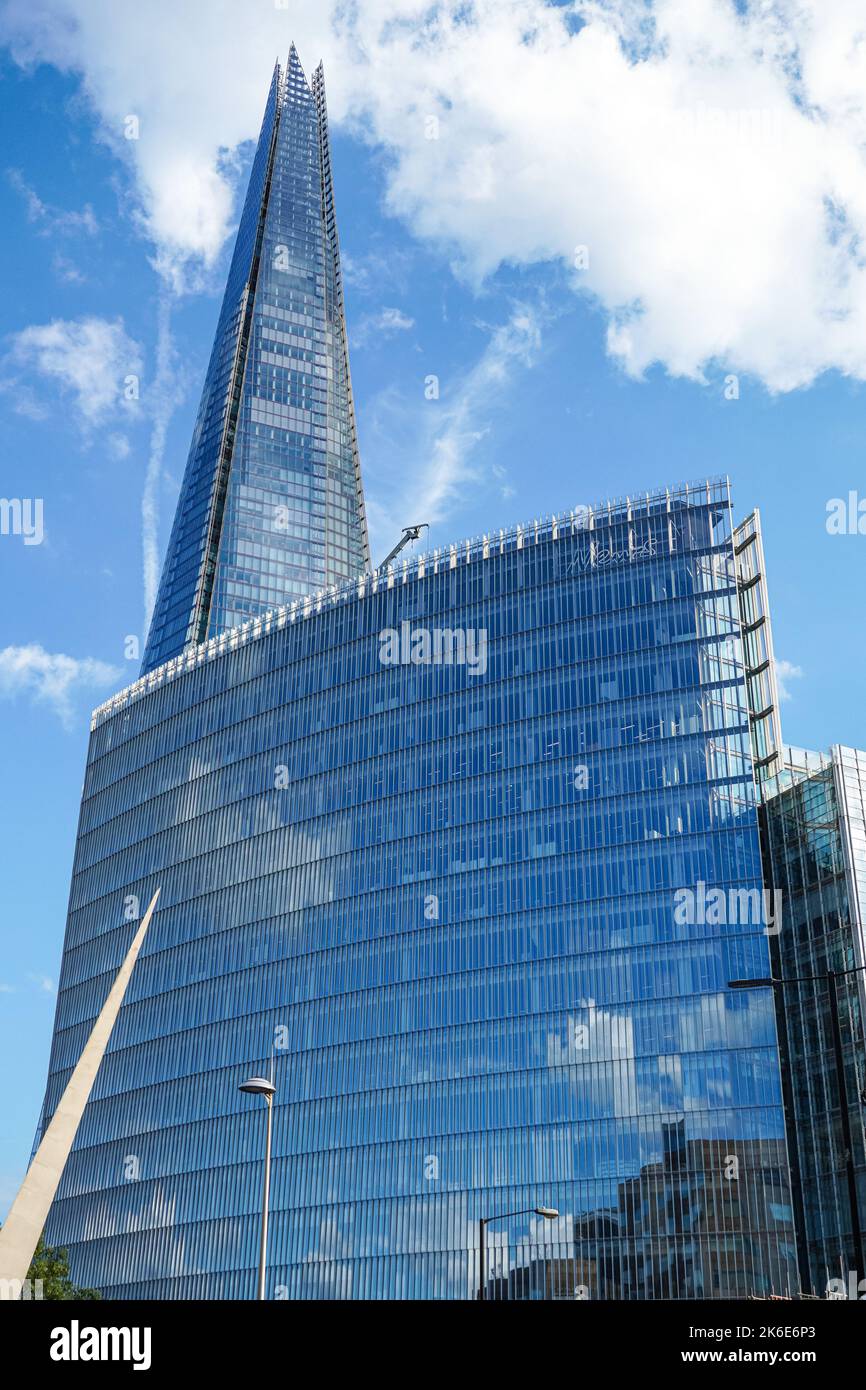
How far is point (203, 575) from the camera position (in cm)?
18762

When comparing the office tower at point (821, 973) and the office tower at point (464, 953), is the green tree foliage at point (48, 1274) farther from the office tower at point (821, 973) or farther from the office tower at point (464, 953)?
the office tower at point (821, 973)

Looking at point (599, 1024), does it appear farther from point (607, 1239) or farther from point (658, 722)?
point (658, 722)

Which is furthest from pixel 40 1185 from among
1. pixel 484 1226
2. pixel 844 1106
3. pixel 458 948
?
pixel 458 948

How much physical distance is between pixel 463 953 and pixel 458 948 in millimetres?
641

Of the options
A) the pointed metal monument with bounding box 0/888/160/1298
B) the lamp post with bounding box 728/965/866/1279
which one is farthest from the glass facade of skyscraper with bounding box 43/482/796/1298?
the pointed metal monument with bounding box 0/888/160/1298

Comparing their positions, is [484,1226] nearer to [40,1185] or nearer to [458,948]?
[458,948]

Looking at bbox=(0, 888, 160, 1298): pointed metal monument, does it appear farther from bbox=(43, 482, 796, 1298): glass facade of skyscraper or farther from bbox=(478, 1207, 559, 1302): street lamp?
bbox=(43, 482, 796, 1298): glass facade of skyscraper

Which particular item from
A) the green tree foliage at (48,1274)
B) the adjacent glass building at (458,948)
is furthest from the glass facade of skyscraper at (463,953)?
the green tree foliage at (48,1274)

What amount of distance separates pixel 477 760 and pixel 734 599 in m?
23.3

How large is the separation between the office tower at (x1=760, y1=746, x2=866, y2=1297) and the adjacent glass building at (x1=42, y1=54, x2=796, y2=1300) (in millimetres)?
Result: 4561

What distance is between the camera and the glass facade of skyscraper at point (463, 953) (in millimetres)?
96188

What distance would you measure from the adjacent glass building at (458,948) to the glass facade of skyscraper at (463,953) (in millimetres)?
247

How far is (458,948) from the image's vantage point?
10981cm

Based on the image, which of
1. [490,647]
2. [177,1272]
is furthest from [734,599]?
[177,1272]
